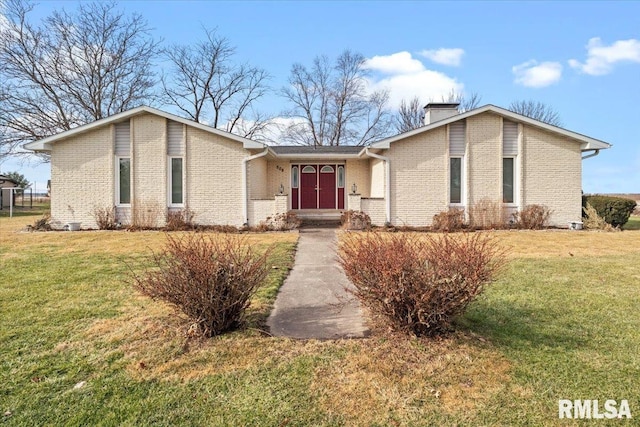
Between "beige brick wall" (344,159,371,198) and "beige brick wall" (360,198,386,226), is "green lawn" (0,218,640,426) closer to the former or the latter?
"beige brick wall" (360,198,386,226)

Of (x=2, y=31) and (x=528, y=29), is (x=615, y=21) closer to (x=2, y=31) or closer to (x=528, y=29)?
(x=528, y=29)

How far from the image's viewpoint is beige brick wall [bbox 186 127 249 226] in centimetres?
1411

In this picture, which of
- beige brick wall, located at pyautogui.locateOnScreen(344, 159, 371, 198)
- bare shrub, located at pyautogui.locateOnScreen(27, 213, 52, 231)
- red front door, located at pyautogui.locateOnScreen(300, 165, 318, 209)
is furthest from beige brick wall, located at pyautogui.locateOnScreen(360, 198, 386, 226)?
bare shrub, located at pyautogui.locateOnScreen(27, 213, 52, 231)

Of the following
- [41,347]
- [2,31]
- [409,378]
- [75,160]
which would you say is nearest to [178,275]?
[41,347]

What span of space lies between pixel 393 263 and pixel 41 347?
12.0 ft

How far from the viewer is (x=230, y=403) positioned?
281 centimetres

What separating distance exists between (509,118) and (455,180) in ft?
10.2

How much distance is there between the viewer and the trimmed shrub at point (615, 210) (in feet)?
48.9

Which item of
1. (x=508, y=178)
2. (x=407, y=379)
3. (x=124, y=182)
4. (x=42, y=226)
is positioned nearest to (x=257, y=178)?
(x=124, y=182)

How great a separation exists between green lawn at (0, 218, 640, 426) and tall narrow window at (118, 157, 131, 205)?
9181mm

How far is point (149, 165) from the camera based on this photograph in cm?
1405

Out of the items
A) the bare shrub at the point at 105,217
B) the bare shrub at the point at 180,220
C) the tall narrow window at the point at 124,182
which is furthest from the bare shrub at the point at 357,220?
the bare shrub at the point at 105,217

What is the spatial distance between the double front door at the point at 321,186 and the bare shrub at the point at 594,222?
10158 millimetres

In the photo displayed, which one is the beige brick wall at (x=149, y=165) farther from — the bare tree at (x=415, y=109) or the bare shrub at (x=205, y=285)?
the bare tree at (x=415, y=109)
